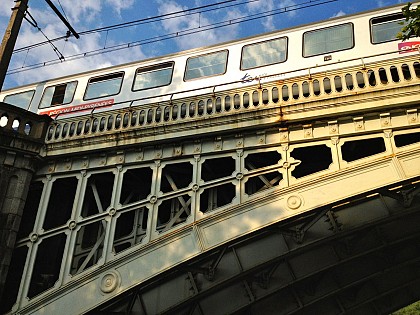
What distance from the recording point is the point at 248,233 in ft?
30.8

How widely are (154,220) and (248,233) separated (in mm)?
2255

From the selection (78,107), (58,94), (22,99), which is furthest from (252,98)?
(22,99)

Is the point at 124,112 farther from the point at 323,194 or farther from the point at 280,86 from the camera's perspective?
the point at 323,194

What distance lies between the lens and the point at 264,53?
13.5 m

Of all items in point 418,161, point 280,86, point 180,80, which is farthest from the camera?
point 180,80

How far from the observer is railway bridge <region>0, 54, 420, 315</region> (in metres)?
9.45

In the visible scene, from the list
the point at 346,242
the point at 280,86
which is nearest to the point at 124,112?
the point at 280,86

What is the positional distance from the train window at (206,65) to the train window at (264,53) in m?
0.68

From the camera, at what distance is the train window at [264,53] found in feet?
43.5

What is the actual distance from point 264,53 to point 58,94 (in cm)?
795

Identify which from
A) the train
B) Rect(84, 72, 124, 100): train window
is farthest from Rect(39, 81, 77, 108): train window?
Rect(84, 72, 124, 100): train window

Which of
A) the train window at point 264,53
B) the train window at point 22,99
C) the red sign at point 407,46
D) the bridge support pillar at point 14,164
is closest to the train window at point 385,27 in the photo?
the red sign at point 407,46

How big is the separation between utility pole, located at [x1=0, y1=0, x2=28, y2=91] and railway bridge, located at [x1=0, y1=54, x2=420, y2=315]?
2.38 meters

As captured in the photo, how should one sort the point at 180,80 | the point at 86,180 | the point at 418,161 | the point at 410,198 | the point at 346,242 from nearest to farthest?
the point at 418,161
the point at 410,198
the point at 86,180
the point at 346,242
the point at 180,80
